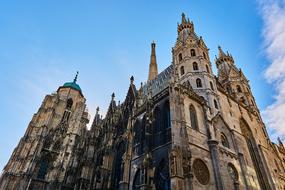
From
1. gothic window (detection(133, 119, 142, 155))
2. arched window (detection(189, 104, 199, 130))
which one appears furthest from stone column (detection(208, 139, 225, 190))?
gothic window (detection(133, 119, 142, 155))

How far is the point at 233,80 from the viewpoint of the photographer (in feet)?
133

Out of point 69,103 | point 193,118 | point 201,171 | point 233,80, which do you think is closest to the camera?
point 201,171

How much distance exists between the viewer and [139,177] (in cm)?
2094

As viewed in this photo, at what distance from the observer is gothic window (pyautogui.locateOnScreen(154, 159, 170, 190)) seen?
57.5ft

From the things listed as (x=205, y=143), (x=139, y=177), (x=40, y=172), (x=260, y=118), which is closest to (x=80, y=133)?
(x=40, y=172)

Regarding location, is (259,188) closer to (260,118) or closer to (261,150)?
(261,150)

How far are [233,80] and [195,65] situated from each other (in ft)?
47.2

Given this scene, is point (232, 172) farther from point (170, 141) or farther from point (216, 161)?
point (170, 141)

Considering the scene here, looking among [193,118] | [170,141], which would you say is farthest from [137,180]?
[193,118]

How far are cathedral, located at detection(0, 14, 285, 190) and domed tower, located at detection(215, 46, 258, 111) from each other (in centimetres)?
23

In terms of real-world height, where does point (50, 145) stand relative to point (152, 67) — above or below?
below

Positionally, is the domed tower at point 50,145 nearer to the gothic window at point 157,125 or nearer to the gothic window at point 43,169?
the gothic window at point 43,169

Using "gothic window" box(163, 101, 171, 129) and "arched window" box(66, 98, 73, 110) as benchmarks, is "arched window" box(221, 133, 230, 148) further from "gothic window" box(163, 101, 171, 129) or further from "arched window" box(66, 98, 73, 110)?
"arched window" box(66, 98, 73, 110)

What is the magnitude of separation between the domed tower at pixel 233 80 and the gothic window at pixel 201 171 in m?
20.1
